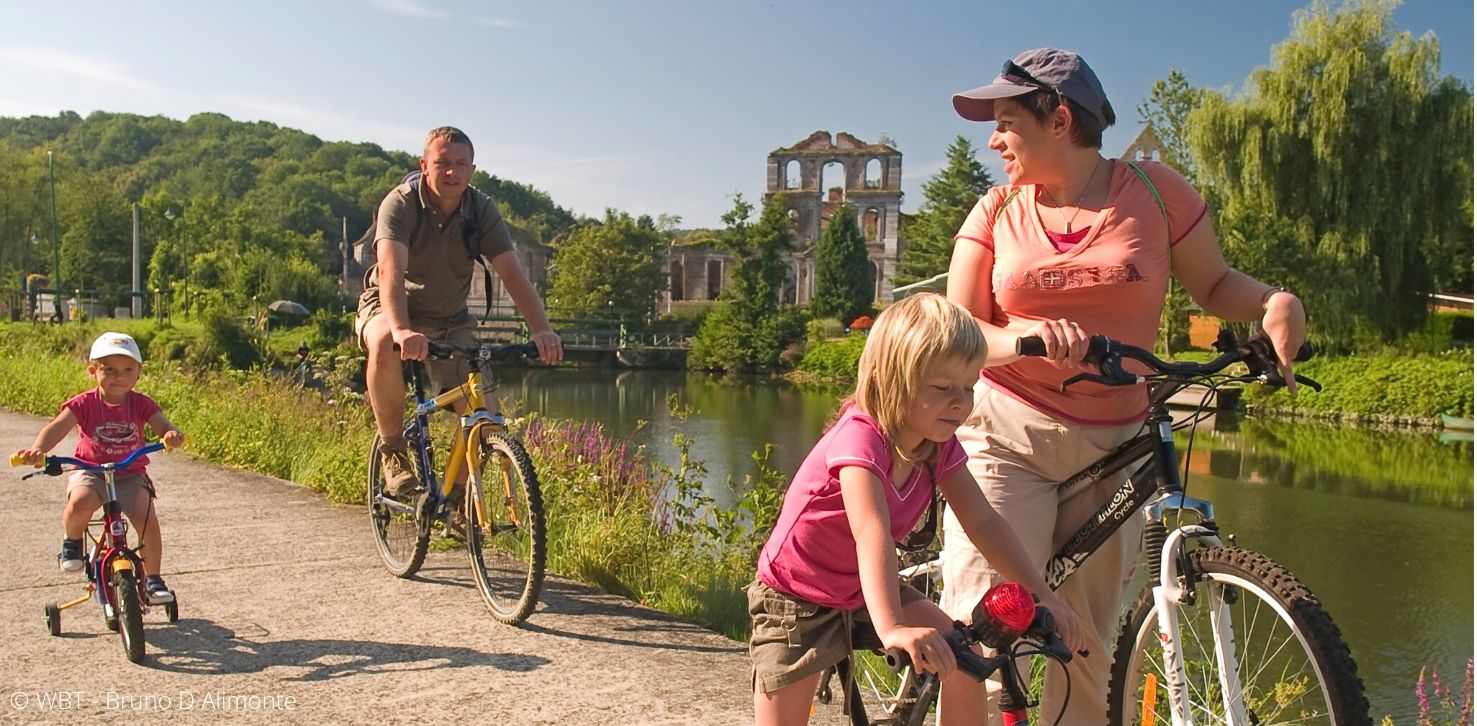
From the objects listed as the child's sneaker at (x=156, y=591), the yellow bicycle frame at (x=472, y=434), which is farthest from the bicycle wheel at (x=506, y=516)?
the child's sneaker at (x=156, y=591)

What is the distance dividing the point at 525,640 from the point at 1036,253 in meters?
2.18

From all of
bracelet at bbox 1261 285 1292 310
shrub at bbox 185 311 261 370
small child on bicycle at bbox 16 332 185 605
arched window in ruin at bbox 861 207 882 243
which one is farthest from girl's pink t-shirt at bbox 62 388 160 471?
arched window in ruin at bbox 861 207 882 243

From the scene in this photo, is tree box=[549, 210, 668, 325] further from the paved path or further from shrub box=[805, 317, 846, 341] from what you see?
the paved path

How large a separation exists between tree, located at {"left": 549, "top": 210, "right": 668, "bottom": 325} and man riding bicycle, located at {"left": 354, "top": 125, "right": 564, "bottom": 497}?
185 feet

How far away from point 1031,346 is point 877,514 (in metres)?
0.56

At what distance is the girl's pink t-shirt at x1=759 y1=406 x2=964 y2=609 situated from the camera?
7.22ft

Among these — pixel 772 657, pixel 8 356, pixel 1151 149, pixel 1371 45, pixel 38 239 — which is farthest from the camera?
pixel 38 239

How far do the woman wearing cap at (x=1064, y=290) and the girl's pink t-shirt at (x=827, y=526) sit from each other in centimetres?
60

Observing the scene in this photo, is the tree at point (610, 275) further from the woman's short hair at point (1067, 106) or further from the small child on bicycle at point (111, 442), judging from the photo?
the woman's short hair at point (1067, 106)

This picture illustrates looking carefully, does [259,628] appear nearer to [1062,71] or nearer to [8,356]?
[1062,71]

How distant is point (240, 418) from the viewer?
9.02 meters

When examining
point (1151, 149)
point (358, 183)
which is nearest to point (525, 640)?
point (1151, 149)

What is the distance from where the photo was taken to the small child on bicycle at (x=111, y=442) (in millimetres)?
4117

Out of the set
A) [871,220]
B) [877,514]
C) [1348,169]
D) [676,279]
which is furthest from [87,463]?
[871,220]
